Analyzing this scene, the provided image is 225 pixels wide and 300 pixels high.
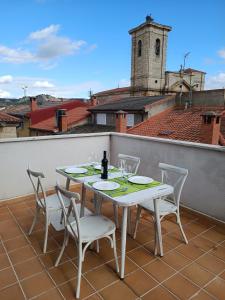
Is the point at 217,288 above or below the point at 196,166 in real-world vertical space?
below

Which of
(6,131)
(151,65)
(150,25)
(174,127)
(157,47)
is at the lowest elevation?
(6,131)

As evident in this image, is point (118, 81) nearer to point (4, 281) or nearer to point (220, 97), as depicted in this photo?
point (220, 97)

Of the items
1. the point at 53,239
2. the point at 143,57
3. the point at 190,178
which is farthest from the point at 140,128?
the point at 143,57

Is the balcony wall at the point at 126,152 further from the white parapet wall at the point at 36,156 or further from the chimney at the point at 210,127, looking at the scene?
the chimney at the point at 210,127

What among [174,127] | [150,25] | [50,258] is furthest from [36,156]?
[150,25]

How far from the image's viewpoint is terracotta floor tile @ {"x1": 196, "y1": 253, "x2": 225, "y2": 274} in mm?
1985

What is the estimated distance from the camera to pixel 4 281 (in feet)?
5.99

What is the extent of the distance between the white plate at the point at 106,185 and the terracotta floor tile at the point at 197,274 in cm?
99

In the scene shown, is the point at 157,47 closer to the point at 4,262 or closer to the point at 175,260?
the point at 175,260

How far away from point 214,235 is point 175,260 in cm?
74

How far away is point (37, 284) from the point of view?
179cm

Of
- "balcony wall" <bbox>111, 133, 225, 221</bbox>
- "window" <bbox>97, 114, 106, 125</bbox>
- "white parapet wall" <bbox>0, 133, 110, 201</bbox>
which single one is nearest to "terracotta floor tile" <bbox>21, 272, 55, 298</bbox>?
"white parapet wall" <bbox>0, 133, 110, 201</bbox>

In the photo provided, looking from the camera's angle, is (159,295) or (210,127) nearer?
(159,295)

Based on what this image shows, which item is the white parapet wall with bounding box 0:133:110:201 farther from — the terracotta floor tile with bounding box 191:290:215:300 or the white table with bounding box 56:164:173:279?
the terracotta floor tile with bounding box 191:290:215:300
